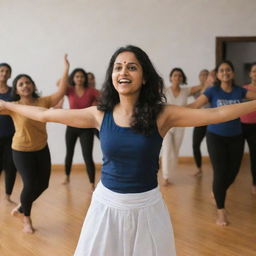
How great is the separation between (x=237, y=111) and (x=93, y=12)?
4529 mm

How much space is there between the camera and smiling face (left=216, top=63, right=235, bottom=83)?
3340mm

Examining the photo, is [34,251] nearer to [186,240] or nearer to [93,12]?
[186,240]

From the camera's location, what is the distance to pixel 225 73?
3.34m

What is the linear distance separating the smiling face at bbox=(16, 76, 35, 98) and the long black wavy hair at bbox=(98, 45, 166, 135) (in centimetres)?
164

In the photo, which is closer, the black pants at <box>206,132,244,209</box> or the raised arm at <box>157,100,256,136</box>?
the raised arm at <box>157,100,256,136</box>

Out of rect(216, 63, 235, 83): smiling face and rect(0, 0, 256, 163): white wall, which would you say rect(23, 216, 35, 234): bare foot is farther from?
rect(0, 0, 256, 163): white wall

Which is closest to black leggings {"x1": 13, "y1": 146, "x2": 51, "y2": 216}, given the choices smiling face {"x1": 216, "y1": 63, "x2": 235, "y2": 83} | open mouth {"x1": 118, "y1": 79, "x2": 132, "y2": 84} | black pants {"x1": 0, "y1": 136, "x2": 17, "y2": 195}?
black pants {"x1": 0, "y1": 136, "x2": 17, "y2": 195}

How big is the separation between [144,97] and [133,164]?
318mm

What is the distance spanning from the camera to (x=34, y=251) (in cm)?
283

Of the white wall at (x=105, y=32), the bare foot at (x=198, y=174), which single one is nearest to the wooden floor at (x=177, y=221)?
the bare foot at (x=198, y=174)

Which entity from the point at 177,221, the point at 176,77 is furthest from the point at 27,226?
the point at 176,77

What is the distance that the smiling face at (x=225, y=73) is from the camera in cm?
334

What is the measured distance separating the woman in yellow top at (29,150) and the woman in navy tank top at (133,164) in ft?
5.23

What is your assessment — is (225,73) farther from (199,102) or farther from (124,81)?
(124,81)
